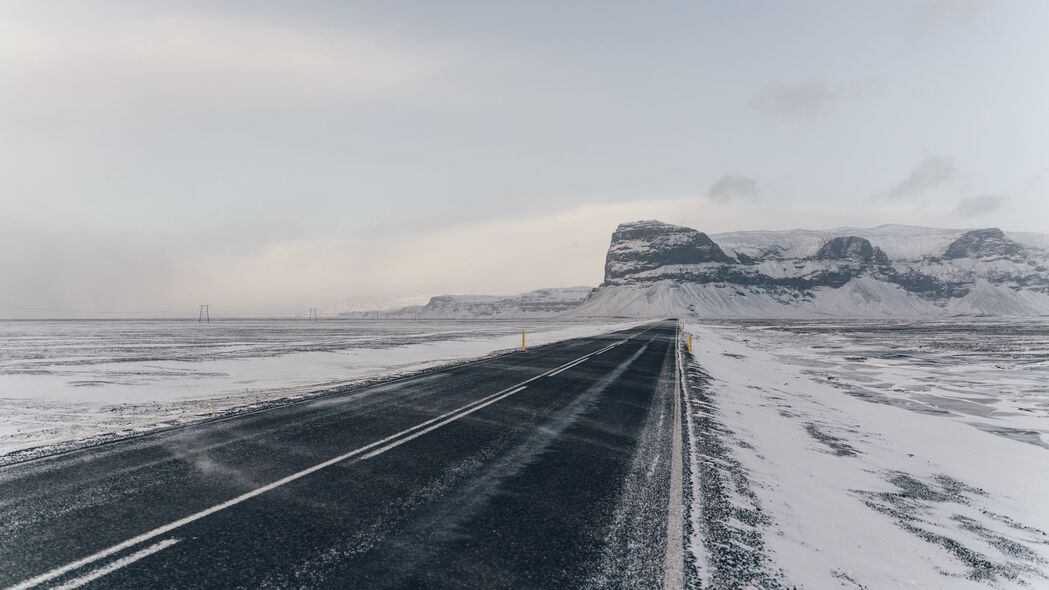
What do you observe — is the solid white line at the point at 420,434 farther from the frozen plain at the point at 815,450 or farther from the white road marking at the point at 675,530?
the frozen plain at the point at 815,450

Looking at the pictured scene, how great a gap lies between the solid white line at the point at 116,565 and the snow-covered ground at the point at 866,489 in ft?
14.9

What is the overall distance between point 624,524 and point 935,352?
44094 mm

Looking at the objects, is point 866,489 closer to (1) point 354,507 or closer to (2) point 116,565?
(1) point 354,507

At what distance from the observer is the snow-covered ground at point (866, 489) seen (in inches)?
186

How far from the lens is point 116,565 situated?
4055 mm

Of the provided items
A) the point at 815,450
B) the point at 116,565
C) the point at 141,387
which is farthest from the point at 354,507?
the point at 141,387

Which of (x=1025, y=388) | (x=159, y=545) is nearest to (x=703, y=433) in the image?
(x=159, y=545)

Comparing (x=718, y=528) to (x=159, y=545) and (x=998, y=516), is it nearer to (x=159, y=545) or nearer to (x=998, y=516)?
(x=998, y=516)

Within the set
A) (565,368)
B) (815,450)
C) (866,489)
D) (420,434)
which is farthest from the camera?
(565,368)

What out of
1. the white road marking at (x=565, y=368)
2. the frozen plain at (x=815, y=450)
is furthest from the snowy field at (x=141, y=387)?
the white road marking at (x=565, y=368)

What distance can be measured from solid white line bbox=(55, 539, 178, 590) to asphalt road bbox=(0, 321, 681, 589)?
0.7 inches

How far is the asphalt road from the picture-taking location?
4062 mm

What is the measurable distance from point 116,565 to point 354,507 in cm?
197

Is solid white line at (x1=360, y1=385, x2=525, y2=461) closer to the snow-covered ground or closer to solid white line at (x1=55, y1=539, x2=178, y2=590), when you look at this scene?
solid white line at (x1=55, y1=539, x2=178, y2=590)
